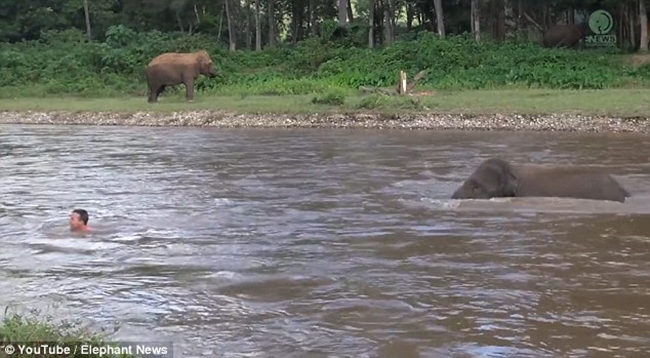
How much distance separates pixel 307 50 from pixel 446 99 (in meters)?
13.3

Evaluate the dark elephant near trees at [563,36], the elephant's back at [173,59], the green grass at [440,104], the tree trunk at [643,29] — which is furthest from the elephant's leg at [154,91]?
the tree trunk at [643,29]

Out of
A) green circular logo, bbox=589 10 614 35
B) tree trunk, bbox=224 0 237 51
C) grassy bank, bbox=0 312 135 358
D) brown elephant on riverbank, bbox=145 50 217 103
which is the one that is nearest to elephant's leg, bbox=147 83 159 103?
brown elephant on riverbank, bbox=145 50 217 103

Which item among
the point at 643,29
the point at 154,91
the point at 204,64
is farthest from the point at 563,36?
the point at 154,91

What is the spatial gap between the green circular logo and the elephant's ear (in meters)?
32.2

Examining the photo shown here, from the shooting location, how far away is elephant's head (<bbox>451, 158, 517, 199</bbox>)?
1395cm

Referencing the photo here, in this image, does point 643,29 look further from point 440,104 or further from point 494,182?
point 494,182

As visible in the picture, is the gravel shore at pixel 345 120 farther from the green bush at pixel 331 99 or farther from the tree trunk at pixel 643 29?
the tree trunk at pixel 643 29

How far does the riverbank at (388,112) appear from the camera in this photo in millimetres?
25828

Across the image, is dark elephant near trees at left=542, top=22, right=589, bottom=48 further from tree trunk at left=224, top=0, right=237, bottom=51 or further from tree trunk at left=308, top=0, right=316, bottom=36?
tree trunk at left=308, top=0, right=316, bottom=36

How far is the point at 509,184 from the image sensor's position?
13969 mm

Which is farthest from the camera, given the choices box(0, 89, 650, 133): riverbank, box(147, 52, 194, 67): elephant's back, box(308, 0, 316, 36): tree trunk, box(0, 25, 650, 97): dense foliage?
box(308, 0, 316, 36): tree trunk

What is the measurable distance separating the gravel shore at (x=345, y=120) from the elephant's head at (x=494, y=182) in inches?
444

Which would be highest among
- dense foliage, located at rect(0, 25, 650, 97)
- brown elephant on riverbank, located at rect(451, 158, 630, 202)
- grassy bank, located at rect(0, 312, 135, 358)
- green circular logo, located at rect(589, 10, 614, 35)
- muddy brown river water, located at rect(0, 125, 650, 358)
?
green circular logo, located at rect(589, 10, 614, 35)

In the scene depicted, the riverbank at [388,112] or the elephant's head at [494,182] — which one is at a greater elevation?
the riverbank at [388,112]
